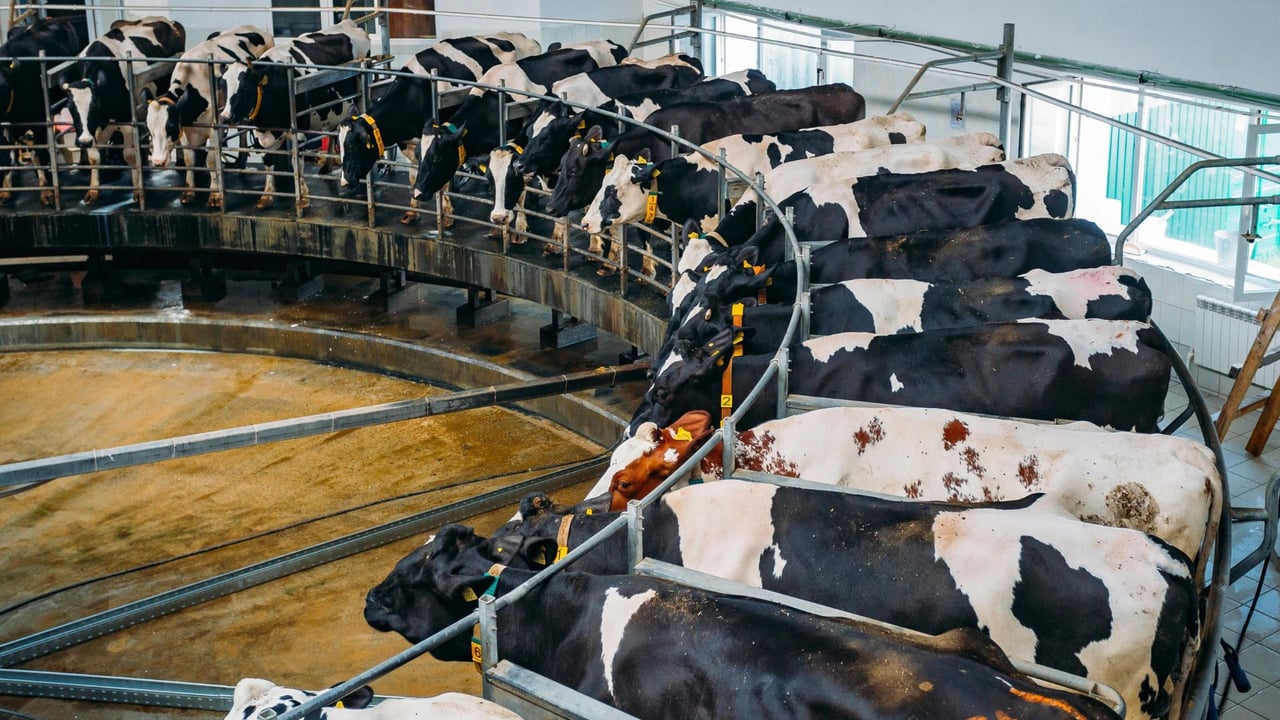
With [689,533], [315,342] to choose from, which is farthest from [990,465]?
[315,342]

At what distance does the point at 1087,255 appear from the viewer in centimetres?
751

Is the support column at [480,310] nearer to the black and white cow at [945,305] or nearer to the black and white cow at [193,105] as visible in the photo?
the black and white cow at [193,105]

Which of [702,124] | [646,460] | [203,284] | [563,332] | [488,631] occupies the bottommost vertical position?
[563,332]

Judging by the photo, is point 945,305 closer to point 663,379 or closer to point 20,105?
point 663,379

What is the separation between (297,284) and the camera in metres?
13.2

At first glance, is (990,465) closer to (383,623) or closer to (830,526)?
(830,526)

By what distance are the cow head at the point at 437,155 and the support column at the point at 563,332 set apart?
1493 mm

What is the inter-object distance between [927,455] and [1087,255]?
2.74 metres

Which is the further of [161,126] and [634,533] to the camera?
[161,126]

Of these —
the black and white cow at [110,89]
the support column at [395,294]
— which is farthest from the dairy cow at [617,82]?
the black and white cow at [110,89]

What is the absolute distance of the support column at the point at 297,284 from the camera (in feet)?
43.0

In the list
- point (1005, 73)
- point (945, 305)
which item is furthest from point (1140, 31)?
point (945, 305)

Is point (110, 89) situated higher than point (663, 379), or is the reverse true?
point (110, 89)

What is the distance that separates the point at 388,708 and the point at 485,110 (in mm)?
9457
